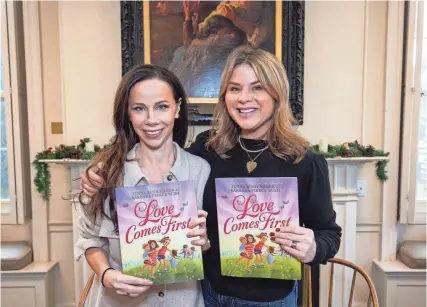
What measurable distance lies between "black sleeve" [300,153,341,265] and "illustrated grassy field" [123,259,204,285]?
1.19 feet

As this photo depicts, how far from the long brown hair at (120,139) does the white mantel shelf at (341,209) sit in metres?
1.44

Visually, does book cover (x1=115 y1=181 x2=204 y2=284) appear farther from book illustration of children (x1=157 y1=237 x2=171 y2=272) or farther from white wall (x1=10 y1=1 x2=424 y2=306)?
white wall (x1=10 y1=1 x2=424 y2=306)

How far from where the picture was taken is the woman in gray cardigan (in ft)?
3.43

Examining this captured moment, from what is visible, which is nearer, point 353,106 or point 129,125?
point 129,125

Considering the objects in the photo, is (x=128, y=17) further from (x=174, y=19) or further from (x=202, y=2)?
(x=202, y=2)

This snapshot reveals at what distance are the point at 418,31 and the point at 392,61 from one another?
0.24 metres

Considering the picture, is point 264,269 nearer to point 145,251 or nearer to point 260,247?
point 260,247

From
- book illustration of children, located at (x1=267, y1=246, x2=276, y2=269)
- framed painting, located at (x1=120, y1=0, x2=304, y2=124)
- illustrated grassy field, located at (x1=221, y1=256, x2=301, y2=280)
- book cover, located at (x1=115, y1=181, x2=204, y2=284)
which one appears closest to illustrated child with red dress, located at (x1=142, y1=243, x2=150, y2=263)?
book cover, located at (x1=115, y1=181, x2=204, y2=284)

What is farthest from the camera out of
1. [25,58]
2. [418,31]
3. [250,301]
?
[25,58]

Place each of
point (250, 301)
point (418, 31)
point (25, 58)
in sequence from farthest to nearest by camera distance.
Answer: point (25, 58)
point (418, 31)
point (250, 301)

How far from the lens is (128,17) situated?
8.18 ft

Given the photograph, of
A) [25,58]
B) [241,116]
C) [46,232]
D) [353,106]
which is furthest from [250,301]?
[25,58]

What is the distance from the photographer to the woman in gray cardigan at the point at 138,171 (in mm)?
1046

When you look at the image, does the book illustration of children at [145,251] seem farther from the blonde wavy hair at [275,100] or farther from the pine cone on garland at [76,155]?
the pine cone on garland at [76,155]
